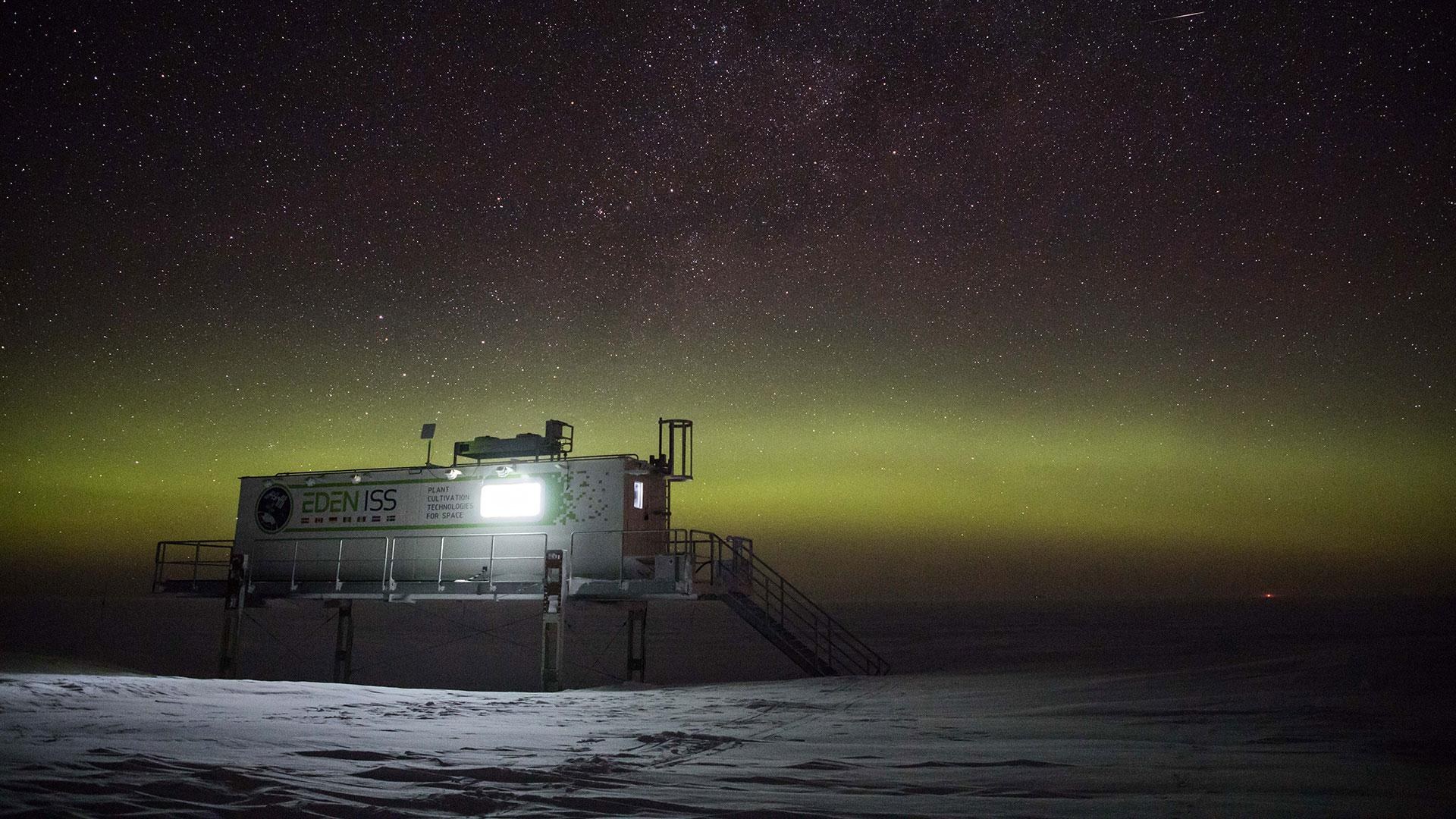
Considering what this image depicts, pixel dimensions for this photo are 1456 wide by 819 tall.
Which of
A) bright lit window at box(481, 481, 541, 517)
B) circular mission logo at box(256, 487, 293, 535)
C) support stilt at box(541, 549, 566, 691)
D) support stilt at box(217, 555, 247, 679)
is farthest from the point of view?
circular mission logo at box(256, 487, 293, 535)

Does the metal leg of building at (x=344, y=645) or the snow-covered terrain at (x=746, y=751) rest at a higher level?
the snow-covered terrain at (x=746, y=751)

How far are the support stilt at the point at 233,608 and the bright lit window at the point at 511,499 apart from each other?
746cm

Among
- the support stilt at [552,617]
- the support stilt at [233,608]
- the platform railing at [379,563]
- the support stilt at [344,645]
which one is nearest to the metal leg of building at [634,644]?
the platform railing at [379,563]

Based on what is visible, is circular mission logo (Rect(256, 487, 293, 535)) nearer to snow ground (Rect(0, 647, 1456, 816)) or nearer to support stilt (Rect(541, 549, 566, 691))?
support stilt (Rect(541, 549, 566, 691))

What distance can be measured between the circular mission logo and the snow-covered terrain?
10115mm

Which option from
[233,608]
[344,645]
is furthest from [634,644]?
[233,608]

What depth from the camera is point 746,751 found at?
10.2m

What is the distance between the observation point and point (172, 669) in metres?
37.5

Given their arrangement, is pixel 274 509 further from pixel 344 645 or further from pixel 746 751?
pixel 746 751

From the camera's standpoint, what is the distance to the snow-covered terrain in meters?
7.07

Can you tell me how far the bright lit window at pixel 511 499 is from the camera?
23406 millimetres

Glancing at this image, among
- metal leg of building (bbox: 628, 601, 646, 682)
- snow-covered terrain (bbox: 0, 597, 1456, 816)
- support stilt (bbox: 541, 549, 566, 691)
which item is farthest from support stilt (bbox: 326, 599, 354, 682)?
snow-covered terrain (bbox: 0, 597, 1456, 816)

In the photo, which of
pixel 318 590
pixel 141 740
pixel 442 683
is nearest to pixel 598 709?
pixel 141 740

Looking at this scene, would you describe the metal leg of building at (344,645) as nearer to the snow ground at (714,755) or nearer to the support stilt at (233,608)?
the support stilt at (233,608)
